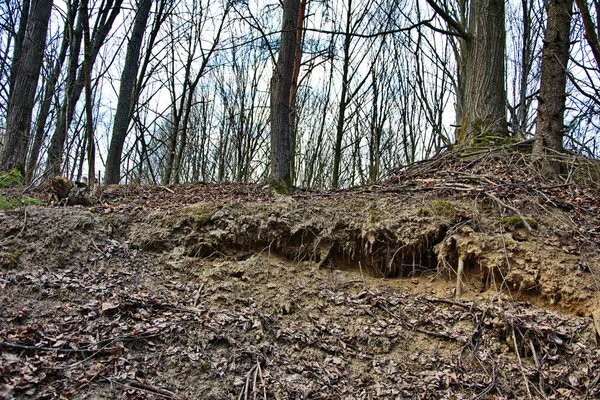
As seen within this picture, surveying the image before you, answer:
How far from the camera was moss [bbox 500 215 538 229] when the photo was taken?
148 inches

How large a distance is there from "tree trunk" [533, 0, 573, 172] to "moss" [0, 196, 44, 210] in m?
6.07

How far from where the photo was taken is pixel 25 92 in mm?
7324

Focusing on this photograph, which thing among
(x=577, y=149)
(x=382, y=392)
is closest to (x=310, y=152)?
(x=577, y=149)

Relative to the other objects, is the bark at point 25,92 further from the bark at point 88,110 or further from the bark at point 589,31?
the bark at point 589,31

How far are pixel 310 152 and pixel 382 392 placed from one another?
14.0 meters

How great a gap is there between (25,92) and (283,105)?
532cm

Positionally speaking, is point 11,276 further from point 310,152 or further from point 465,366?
point 310,152

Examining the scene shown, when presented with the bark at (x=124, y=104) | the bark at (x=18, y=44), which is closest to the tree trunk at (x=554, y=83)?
the bark at (x=124, y=104)

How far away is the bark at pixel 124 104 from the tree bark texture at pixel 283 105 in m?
4.02

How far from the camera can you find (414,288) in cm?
378

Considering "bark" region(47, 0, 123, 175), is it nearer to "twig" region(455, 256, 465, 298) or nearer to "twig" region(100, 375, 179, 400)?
"twig" region(100, 375, 179, 400)

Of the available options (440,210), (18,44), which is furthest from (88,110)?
(18,44)

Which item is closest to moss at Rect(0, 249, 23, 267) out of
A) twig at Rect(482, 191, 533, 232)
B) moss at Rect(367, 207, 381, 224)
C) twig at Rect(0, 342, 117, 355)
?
twig at Rect(0, 342, 117, 355)

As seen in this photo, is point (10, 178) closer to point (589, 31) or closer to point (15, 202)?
point (15, 202)
